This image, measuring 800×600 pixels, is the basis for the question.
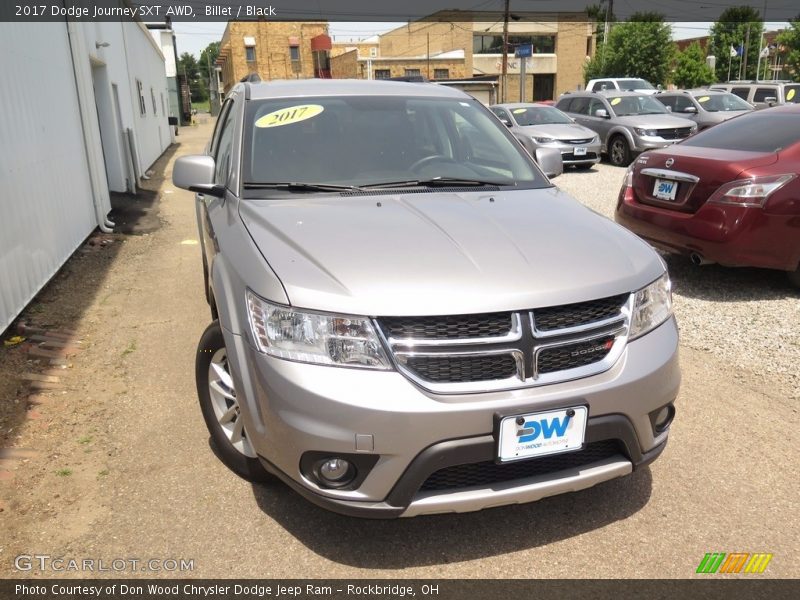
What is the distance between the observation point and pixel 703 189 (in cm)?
539

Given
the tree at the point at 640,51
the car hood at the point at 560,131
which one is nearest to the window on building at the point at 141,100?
the car hood at the point at 560,131

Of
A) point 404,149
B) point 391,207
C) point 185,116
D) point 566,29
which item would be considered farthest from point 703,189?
point 566,29

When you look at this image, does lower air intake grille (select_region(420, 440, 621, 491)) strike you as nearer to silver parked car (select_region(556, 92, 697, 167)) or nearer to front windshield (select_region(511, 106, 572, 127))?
silver parked car (select_region(556, 92, 697, 167))

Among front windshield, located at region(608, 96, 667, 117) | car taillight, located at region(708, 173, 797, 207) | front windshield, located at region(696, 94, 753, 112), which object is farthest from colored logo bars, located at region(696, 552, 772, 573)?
front windshield, located at region(696, 94, 753, 112)

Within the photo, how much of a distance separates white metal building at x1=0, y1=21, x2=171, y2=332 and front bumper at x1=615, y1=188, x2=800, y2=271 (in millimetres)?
5430

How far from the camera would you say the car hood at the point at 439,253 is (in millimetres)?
2271

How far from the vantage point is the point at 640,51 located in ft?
165

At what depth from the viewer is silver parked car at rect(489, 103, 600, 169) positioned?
1380 centimetres

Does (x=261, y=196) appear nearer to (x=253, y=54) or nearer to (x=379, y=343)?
(x=379, y=343)

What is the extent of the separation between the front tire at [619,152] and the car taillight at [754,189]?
9884mm

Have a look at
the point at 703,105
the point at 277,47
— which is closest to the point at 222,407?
→ the point at 703,105

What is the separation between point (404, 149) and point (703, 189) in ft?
9.99

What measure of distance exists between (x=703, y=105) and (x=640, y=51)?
38.3 m

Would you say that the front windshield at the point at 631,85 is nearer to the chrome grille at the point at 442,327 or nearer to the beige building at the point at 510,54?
the chrome grille at the point at 442,327
